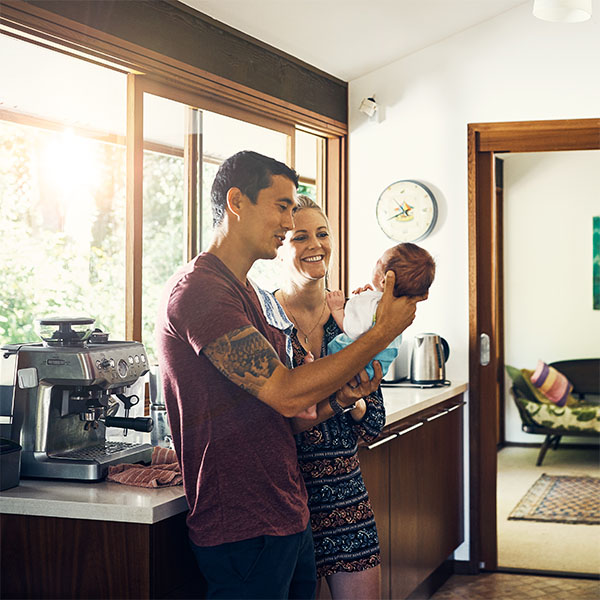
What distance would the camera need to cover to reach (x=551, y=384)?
22.3ft

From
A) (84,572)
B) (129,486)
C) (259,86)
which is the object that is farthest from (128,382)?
(259,86)

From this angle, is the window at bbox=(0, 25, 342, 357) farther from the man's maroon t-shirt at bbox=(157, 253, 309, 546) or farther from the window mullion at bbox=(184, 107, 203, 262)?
the man's maroon t-shirt at bbox=(157, 253, 309, 546)

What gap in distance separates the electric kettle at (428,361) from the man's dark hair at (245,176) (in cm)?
216

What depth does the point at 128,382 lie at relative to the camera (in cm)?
206

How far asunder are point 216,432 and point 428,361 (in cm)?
231

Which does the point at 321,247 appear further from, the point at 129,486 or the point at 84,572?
the point at 84,572

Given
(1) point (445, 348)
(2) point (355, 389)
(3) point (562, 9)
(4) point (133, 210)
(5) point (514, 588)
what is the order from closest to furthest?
(2) point (355, 389)
(4) point (133, 210)
(3) point (562, 9)
(5) point (514, 588)
(1) point (445, 348)

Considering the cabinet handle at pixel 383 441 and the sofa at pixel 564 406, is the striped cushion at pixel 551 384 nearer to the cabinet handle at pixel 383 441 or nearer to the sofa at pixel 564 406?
the sofa at pixel 564 406

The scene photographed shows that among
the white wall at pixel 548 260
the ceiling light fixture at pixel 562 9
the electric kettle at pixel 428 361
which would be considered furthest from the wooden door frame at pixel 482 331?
the white wall at pixel 548 260

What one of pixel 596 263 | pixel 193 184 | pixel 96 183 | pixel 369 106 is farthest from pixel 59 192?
pixel 596 263

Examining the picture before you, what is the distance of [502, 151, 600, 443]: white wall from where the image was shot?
725 centimetres

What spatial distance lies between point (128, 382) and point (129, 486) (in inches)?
11.5

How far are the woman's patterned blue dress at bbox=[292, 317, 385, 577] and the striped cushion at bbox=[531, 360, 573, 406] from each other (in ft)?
16.1

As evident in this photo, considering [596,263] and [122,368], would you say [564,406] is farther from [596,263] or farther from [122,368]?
[122,368]
